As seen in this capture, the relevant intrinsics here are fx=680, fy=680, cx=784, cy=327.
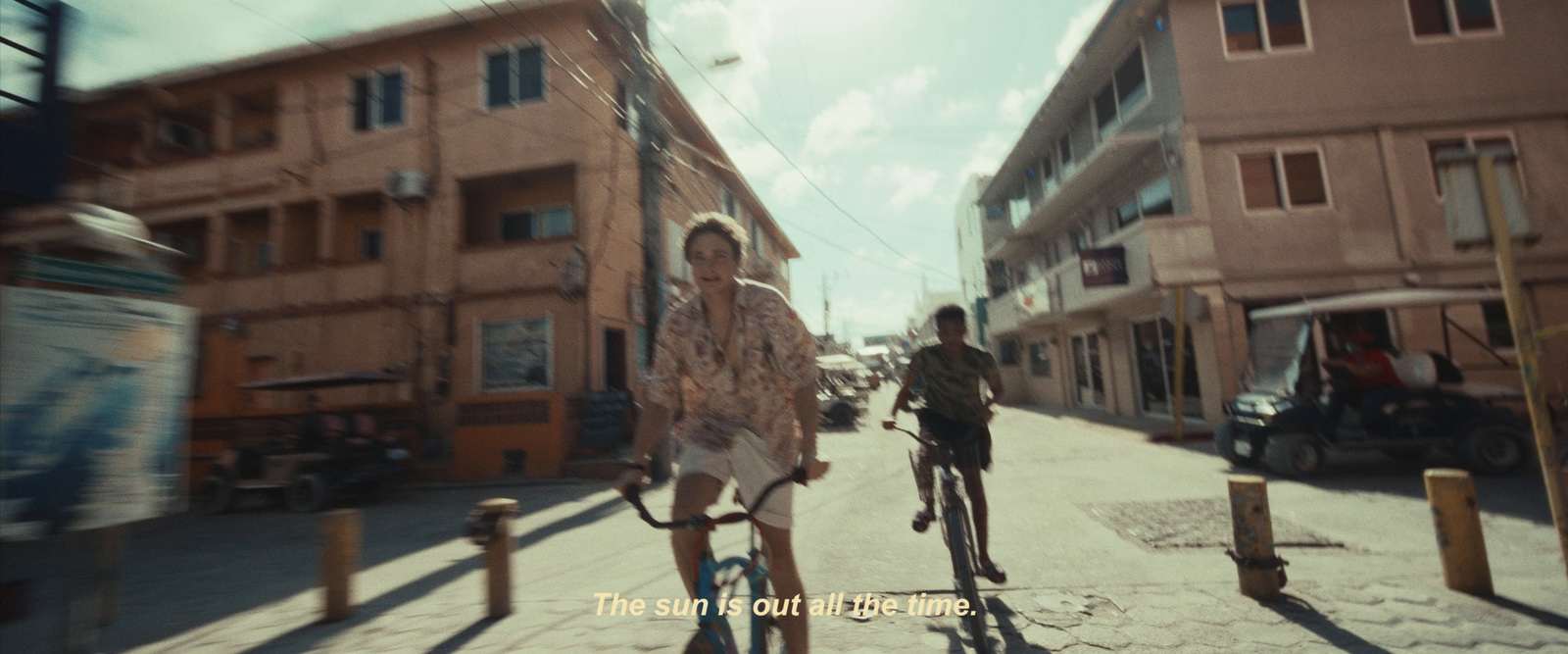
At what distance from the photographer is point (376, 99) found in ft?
48.2

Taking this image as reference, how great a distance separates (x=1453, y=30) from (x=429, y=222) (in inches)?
809

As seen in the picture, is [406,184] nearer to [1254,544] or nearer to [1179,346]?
[1254,544]

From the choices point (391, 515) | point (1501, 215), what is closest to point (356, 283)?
point (391, 515)

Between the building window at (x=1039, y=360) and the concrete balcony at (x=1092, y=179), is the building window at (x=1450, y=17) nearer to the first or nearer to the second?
the concrete balcony at (x=1092, y=179)

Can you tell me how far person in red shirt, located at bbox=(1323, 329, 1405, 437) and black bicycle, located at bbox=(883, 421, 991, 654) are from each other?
6321 millimetres

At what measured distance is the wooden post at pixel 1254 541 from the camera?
3.67m

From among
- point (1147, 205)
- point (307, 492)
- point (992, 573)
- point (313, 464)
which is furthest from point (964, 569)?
point (1147, 205)

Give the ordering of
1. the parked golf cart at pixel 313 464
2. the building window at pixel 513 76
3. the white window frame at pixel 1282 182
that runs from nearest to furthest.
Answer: the parked golf cart at pixel 313 464, the white window frame at pixel 1282 182, the building window at pixel 513 76

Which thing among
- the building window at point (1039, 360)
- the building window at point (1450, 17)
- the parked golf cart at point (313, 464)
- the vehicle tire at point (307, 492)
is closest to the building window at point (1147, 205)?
the building window at point (1450, 17)

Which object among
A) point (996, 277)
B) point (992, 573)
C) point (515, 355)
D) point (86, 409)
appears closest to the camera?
point (86, 409)

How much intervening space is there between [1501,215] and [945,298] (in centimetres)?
7846

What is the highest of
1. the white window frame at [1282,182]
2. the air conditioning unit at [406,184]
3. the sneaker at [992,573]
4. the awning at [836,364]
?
the air conditioning unit at [406,184]

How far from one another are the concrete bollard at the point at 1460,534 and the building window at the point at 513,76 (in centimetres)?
1439

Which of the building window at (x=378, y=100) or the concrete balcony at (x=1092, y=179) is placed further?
the building window at (x=378, y=100)
